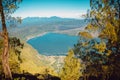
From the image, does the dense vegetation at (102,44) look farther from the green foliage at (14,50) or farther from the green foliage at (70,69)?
the green foliage at (14,50)

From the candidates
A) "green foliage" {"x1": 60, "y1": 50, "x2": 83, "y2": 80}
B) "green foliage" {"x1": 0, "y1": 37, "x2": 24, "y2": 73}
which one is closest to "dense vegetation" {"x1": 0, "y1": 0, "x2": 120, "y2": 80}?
"green foliage" {"x1": 60, "y1": 50, "x2": 83, "y2": 80}

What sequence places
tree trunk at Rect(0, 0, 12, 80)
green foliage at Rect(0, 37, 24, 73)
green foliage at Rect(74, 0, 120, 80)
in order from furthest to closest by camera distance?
green foliage at Rect(0, 37, 24, 73) < green foliage at Rect(74, 0, 120, 80) < tree trunk at Rect(0, 0, 12, 80)

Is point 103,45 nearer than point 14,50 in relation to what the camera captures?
Yes

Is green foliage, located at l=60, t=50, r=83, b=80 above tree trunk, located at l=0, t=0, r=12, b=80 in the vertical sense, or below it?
below

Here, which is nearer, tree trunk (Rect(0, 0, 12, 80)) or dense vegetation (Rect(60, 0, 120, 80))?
tree trunk (Rect(0, 0, 12, 80))

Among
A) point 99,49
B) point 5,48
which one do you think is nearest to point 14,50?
point 99,49

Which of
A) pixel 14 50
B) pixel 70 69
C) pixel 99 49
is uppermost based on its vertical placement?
pixel 99 49

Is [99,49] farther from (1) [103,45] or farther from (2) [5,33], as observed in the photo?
(2) [5,33]

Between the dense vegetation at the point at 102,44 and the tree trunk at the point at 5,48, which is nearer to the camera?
the tree trunk at the point at 5,48

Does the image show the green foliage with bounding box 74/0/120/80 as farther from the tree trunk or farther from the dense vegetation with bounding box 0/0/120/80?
the tree trunk

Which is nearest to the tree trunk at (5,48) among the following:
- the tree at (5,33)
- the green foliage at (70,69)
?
the tree at (5,33)

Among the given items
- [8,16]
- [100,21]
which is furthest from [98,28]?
[8,16]
